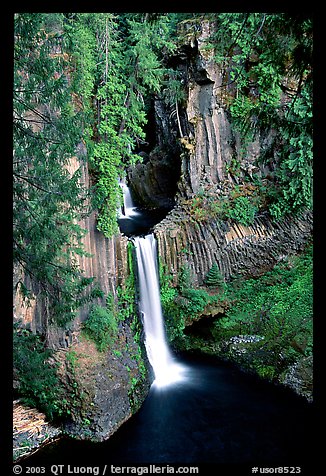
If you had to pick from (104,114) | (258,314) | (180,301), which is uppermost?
(104,114)

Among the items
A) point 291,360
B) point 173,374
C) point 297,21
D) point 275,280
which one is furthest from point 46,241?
point 275,280

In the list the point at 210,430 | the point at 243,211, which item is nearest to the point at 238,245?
the point at 243,211

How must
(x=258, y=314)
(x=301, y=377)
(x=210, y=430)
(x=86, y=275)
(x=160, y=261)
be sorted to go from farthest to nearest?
(x=160, y=261) < (x=258, y=314) < (x=301, y=377) < (x=86, y=275) < (x=210, y=430)

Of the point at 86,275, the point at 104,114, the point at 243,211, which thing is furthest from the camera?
the point at 243,211

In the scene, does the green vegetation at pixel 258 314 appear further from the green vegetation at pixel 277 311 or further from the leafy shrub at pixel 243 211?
the leafy shrub at pixel 243 211

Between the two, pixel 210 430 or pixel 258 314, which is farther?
pixel 258 314

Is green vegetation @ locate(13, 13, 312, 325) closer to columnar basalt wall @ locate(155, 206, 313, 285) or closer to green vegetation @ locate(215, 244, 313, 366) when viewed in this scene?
columnar basalt wall @ locate(155, 206, 313, 285)

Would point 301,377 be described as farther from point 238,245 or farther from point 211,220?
point 211,220

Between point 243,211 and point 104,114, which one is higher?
point 104,114
